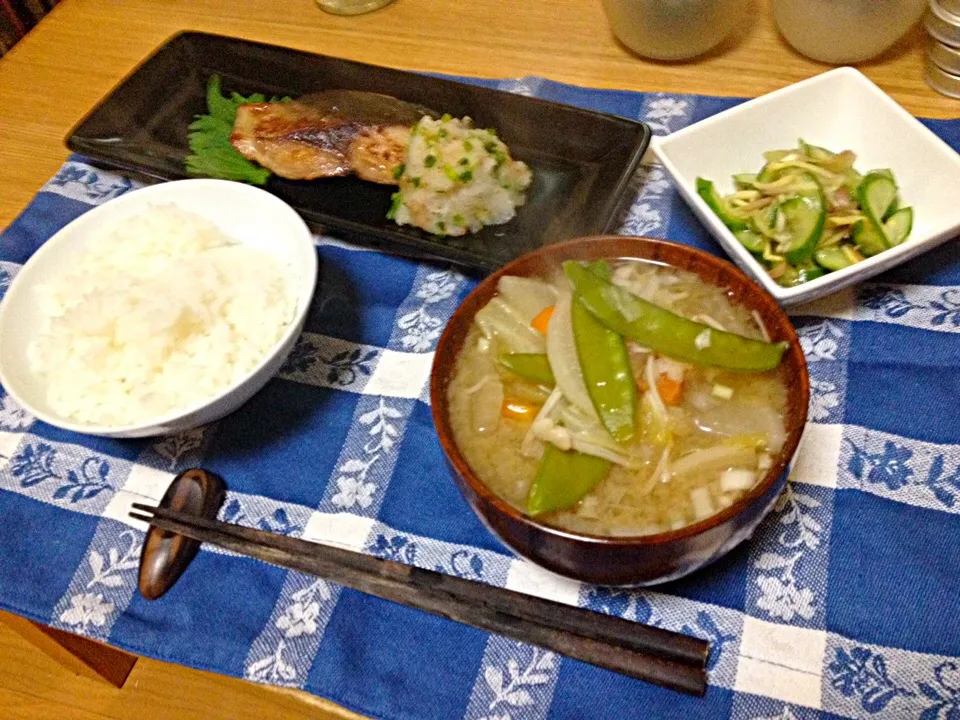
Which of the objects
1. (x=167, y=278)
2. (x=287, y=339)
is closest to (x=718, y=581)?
(x=287, y=339)

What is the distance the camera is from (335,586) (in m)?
1.24

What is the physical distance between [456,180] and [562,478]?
878 mm

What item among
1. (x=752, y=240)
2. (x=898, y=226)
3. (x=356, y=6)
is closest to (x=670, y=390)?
(x=752, y=240)

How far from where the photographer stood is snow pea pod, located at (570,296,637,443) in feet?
3.51

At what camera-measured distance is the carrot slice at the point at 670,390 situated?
111 cm

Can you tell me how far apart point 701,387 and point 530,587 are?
415 millimetres

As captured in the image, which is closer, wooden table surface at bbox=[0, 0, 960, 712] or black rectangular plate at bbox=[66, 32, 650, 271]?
black rectangular plate at bbox=[66, 32, 650, 271]

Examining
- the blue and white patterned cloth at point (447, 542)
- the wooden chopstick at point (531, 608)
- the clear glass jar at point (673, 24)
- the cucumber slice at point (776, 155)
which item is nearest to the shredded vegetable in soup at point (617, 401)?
the wooden chopstick at point (531, 608)

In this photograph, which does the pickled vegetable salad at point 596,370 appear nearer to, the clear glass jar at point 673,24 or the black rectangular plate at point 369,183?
the black rectangular plate at point 369,183

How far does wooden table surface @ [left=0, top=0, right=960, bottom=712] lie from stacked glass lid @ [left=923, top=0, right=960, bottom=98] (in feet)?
0.12

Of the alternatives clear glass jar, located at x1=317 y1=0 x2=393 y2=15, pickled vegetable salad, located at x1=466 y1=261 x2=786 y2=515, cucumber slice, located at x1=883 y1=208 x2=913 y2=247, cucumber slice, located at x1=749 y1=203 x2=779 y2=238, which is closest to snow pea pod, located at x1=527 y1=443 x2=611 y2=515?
pickled vegetable salad, located at x1=466 y1=261 x2=786 y2=515

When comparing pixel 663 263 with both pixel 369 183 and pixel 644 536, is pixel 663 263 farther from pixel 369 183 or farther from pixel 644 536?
pixel 369 183

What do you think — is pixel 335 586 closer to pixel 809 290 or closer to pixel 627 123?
pixel 809 290

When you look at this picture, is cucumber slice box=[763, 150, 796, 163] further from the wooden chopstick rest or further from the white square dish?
the wooden chopstick rest
